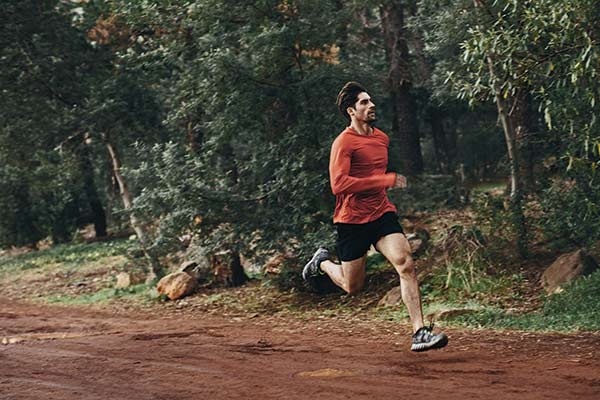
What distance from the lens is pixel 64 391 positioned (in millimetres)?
6551

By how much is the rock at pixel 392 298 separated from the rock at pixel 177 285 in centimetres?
472

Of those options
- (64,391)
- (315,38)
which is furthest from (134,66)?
(64,391)

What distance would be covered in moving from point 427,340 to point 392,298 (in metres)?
5.15

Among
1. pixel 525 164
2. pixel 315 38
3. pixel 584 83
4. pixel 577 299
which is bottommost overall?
pixel 577 299

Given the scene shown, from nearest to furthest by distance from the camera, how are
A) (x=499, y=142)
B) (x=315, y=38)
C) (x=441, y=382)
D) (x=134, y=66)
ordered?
(x=441, y=382) → (x=315, y=38) → (x=134, y=66) → (x=499, y=142)

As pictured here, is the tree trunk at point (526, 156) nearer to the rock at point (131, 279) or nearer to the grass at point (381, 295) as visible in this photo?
the grass at point (381, 295)

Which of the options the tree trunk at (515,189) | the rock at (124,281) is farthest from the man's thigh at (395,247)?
the rock at (124,281)

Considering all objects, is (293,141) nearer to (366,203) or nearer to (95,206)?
(366,203)

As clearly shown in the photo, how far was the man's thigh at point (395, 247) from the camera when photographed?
721 centimetres

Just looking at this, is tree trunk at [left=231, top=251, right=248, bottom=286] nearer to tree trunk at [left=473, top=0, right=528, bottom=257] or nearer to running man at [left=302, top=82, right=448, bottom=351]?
tree trunk at [left=473, top=0, right=528, bottom=257]

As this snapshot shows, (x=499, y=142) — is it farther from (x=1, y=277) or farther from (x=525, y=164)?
(x=1, y=277)

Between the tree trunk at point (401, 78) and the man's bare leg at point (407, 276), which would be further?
the tree trunk at point (401, 78)

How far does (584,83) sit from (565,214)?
239cm

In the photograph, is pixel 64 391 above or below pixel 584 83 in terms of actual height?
below
